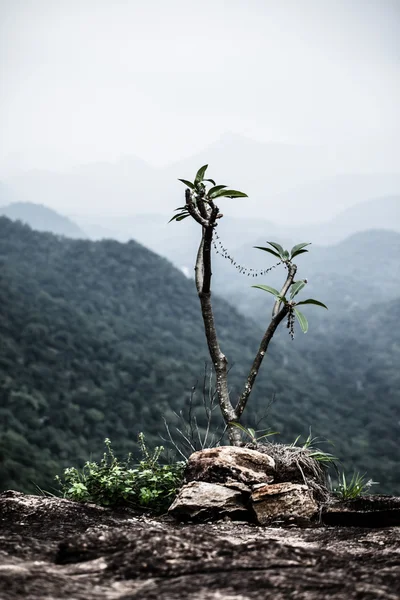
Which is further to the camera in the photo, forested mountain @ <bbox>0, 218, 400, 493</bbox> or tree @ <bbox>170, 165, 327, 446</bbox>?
forested mountain @ <bbox>0, 218, 400, 493</bbox>

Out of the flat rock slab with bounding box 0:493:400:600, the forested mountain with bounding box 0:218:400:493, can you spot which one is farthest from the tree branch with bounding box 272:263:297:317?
the forested mountain with bounding box 0:218:400:493

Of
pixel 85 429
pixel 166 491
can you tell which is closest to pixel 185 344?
pixel 85 429

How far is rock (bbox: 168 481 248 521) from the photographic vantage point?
14.4 ft

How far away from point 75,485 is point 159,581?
8.77 ft

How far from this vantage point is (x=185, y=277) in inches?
2940

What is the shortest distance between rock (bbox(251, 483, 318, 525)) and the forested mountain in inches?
738

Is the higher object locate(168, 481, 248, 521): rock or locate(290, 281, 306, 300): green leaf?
locate(290, 281, 306, 300): green leaf

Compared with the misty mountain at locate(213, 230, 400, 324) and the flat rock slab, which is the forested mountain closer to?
the flat rock slab

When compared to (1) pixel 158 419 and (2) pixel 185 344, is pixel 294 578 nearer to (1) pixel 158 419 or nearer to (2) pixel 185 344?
(1) pixel 158 419

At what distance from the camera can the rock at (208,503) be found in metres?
4.38

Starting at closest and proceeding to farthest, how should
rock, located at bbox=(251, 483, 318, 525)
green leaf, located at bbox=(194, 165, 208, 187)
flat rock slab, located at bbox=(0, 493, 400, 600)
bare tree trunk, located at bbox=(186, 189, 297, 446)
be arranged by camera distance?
flat rock slab, located at bbox=(0, 493, 400, 600)
rock, located at bbox=(251, 483, 318, 525)
bare tree trunk, located at bbox=(186, 189, 297, 446)
green leaf, located at bbox=(194, 165, 208, 187)

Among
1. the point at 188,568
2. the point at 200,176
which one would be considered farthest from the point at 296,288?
the point at 188,568

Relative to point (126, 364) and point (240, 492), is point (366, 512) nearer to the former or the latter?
point (240, 492)

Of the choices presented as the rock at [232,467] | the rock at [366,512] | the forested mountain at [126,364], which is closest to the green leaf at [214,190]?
the rock at [232,467]
